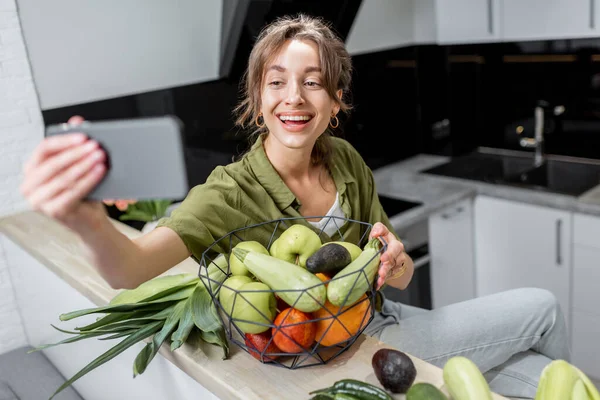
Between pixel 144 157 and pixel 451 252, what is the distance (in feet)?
7.42

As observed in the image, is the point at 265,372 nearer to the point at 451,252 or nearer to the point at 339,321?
the point at 339,321

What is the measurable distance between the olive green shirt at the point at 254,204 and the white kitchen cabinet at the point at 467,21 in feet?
5.14

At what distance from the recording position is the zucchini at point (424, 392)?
2.63 ft

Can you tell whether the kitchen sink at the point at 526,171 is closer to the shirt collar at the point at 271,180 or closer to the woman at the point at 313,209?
the woman at the point at 313,209

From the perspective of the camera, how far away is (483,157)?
10.5ft

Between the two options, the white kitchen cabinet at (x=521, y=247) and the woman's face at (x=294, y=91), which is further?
the white kitchen cabinet at (x=521, y=247)

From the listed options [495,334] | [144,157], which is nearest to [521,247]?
[495,334]

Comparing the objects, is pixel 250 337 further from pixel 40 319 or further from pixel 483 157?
pixel 483 157

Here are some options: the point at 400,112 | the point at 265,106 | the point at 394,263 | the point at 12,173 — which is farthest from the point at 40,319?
the point at 400,112

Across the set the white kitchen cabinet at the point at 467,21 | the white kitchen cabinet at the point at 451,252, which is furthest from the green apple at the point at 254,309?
the white kitchen cabinet at the point at 467,21

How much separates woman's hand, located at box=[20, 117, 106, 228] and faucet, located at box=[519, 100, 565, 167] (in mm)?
2673

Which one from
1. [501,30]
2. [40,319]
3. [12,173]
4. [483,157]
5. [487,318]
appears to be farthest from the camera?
[483,157]

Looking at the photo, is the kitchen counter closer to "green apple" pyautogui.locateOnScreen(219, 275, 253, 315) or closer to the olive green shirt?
the olive green shirt

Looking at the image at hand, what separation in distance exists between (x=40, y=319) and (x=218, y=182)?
94 cm
